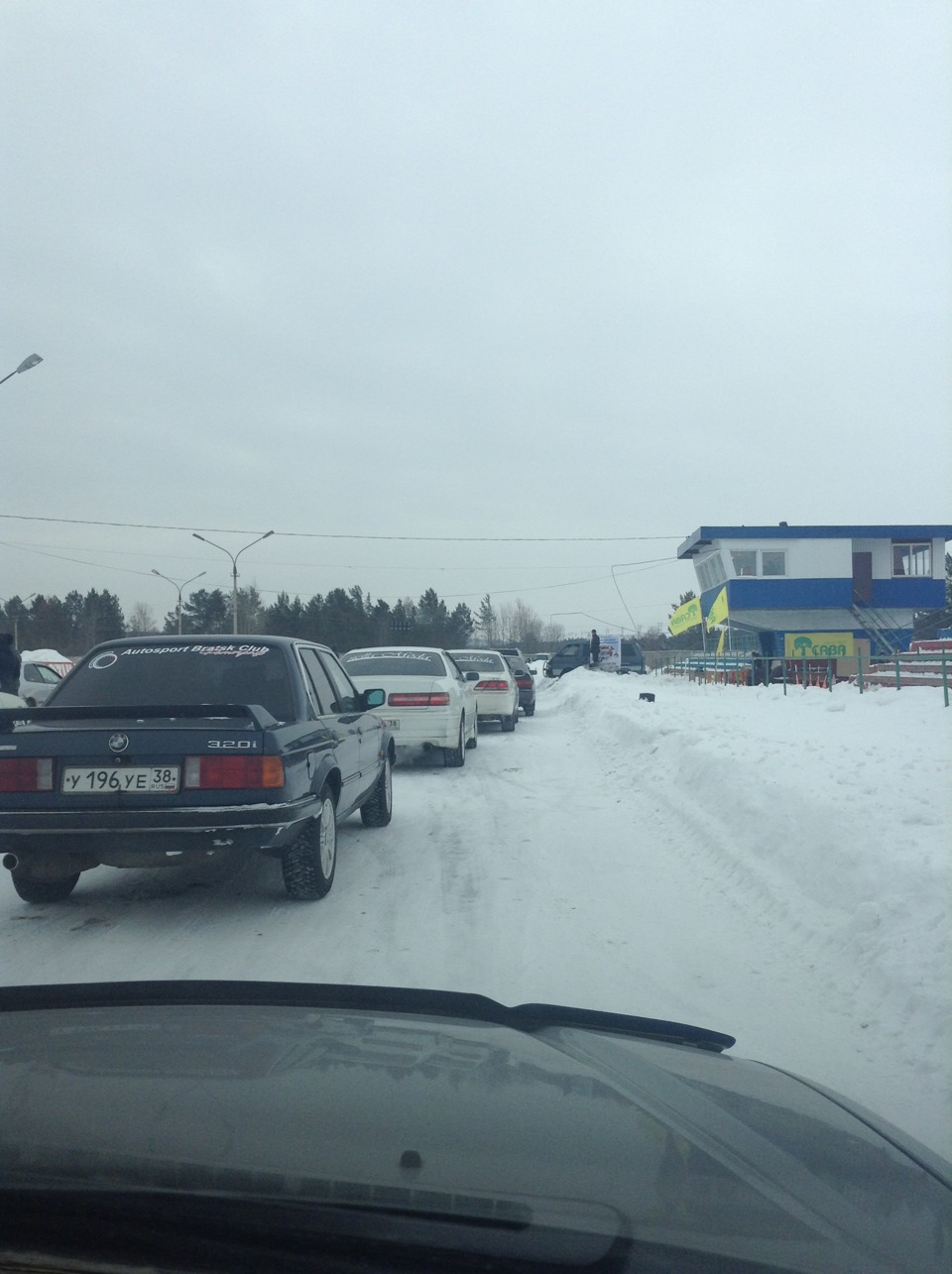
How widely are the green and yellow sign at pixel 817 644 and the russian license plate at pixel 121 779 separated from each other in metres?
33.9

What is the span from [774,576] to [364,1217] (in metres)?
46.1

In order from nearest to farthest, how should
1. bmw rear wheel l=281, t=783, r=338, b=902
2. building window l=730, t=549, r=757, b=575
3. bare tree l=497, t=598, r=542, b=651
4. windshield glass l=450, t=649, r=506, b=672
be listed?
bmw rear wheel l=281, t=783, r=338, b=902 < windshield glass l=450, t=649, r=506, b=672 < building window l=730, t=549, r=757, b=575 < bare tree l=497, t=598, r=542, b=651

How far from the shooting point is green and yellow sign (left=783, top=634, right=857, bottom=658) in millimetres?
37875

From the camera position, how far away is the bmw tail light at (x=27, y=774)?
5340 mm

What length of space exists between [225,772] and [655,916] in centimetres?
273

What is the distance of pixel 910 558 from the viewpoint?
157 feet

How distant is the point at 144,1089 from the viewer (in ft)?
7.39

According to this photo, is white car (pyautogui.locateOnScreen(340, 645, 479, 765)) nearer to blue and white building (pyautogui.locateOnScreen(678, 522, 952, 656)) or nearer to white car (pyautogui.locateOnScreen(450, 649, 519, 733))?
white car (pyautogui.locateOnScreen(450, 649, 519, 733))

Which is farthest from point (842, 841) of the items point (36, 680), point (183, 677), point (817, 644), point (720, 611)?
point (720, 611)

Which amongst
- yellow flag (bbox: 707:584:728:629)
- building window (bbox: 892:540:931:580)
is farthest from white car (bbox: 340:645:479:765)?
building window (bbox: 892:540:931:580)

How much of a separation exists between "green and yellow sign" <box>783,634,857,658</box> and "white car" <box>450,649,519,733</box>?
2050 cm

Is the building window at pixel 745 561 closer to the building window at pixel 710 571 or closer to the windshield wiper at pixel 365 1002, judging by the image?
the building window at pixel 710 571

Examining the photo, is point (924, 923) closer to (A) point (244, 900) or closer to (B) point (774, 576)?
(A) point (244, 900)

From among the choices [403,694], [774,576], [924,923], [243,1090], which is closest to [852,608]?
[774,576]
